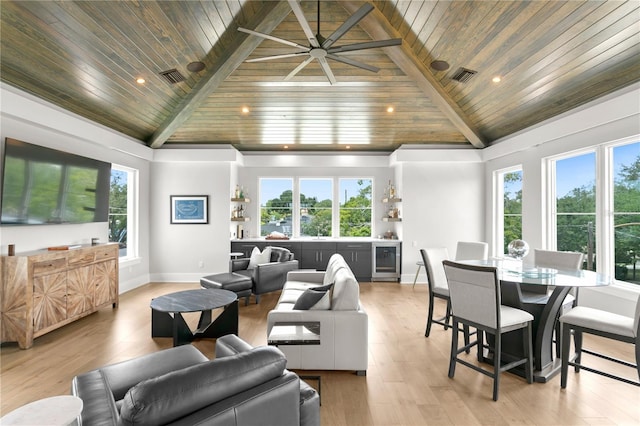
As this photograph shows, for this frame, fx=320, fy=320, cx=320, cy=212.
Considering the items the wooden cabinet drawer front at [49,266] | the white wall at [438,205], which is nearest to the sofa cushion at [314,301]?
the wooden cabinet drawer front at [49,266]

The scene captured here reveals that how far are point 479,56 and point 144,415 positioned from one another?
4.59 m

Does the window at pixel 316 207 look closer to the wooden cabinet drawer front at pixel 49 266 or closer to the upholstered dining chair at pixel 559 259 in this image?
the upholstered dining chair at pixel 559 259

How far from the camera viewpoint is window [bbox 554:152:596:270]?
406cm

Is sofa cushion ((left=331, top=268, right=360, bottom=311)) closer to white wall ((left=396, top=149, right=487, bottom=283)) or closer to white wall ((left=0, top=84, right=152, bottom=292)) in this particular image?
white wall ((left=0, top=84, right=152, bottom=292))

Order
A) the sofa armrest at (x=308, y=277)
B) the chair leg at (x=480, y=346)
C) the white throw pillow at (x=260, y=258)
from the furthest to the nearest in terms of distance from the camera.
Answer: the white throw pillow at (x=260, y=258)
the sofa armrest at (x=308, y=277)
the chair leg at (x=480, y=346)

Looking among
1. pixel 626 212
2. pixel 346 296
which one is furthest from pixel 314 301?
pixel 626 212

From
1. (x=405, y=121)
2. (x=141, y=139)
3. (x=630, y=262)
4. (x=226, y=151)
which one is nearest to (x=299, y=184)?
(x=226, y=151)

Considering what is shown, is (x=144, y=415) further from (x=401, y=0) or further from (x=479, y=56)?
(x=479, y=56)

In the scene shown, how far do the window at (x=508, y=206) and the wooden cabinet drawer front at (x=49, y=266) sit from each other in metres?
6.69

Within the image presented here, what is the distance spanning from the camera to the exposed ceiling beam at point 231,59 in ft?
12.4

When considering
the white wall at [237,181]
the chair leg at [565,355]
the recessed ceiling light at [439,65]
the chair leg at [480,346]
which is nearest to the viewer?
the chair leg at [565,355]

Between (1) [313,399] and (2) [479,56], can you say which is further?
(2) [479,56]

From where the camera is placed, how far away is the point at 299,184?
738 centimetres

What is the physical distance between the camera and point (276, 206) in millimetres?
7387
